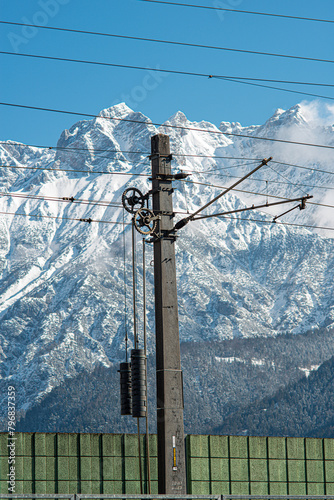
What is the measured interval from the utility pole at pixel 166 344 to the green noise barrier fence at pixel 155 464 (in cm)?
823

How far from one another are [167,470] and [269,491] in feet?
38.9

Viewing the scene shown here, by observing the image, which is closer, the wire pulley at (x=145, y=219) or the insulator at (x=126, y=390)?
the insulator at (x=126, y=390)

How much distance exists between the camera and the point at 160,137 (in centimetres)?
2148

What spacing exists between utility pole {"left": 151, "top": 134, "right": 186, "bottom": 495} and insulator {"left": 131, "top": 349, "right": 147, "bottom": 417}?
411mm

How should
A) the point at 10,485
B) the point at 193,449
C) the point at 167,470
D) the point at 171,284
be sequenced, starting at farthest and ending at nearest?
the point at 193,449
the point at 10,485
the point at 171,284
the point at 167,470

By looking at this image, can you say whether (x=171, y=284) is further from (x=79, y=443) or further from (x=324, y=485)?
(x=324, y=485)

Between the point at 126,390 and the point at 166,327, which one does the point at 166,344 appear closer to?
the point at 166,327

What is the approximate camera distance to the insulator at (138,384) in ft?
65.2

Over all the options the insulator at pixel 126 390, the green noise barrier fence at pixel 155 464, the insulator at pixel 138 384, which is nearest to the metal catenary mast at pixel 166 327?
the insulator at pixel 138 384

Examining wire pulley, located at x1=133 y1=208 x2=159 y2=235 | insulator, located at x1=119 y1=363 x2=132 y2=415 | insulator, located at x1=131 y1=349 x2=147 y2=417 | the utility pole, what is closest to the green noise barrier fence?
insulator, located at x1=119 y1=363 x2=132 y2=415

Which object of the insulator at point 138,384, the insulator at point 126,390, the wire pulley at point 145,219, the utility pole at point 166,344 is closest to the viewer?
the utility pole at point 166,344

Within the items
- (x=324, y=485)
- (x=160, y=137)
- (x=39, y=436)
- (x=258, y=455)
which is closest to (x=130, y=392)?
(x=160, y=137)

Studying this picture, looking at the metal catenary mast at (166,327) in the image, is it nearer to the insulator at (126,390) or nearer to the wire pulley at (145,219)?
the wire pulley at (145,219)

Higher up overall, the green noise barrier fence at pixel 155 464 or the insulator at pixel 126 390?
the insulator at pixel 126 390
